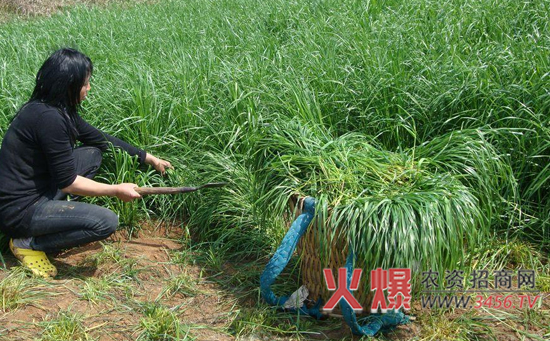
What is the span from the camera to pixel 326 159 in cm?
297

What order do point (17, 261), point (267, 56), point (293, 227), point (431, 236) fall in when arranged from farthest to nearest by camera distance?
point (267, 56) → point (17, 261) → point (293, 227) → point (431, 236)

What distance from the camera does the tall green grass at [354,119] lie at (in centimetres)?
282

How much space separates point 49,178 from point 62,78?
57 centimetres

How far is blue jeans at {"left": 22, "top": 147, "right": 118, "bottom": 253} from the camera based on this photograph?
10.2ft

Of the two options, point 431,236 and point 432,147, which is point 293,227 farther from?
point 432,147

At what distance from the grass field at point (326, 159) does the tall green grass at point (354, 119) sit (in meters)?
0.01

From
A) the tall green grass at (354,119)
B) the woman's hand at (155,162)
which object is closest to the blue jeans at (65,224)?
the tall green grass at (354,119)

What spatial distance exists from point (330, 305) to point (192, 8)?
506 centimetres

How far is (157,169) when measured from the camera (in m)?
3.68

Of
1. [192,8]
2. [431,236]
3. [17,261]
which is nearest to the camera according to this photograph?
[431,236]

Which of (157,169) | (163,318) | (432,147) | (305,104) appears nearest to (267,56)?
(305,104)

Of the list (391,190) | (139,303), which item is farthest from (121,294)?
(391,190)

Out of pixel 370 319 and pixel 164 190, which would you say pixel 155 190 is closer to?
pixel 164 190

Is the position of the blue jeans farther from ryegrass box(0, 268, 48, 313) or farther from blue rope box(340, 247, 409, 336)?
blue rope box(340, 247, 409, 336)
